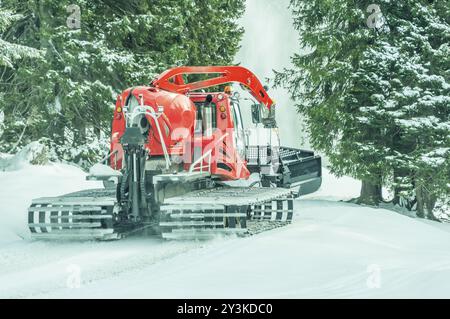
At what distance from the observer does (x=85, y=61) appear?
1825 cm

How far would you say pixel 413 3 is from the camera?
699 inches

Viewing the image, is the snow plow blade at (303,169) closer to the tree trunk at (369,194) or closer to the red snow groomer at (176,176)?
the red snow groomer at (176,176)

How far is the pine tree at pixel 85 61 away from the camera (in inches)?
723

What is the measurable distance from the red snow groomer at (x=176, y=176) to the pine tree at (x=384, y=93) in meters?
4.56

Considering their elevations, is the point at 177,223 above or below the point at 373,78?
below

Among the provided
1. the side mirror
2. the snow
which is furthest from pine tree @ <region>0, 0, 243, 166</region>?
the side mirror

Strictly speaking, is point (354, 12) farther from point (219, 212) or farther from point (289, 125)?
point (289, 125)

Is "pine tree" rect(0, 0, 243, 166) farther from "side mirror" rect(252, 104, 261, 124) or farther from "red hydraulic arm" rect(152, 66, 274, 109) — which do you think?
"side mirror" rect(252, 104, 261, 124)

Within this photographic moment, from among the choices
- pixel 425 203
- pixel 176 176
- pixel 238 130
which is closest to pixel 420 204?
pixel 425 203

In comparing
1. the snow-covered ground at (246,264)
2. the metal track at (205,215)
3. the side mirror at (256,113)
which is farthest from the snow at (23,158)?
the metal track at (205,215)

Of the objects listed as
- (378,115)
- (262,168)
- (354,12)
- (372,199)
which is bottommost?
(372,199)

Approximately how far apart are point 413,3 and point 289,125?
10817cm
